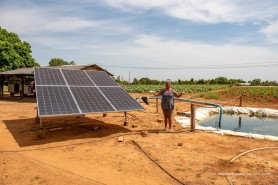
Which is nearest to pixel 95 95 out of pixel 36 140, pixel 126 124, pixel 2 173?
pixel 126 124

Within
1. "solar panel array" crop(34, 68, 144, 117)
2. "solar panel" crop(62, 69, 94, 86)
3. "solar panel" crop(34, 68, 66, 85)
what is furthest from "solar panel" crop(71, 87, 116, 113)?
"solar panel" crop(34, 68, 66, 85)

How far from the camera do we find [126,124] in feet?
38.1

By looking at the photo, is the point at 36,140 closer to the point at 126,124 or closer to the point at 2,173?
the point at 2,173

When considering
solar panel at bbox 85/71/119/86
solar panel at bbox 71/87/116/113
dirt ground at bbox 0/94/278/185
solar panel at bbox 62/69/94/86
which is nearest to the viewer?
dirt ground at bbox 0/94/278/185

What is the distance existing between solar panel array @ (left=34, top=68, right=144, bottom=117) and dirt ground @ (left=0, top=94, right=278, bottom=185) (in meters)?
1.10

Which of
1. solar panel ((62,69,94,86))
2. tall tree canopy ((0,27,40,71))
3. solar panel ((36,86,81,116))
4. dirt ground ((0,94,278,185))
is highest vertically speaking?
tall tree canopy ((0,27,40,71))

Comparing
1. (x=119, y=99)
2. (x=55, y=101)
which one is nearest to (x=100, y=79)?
(x=119, y=99)

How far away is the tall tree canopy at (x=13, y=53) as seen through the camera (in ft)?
121

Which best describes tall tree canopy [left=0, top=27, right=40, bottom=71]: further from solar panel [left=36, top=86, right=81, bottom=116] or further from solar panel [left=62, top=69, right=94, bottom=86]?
solar panel [left=36, top=86, right=81, bottom=116]

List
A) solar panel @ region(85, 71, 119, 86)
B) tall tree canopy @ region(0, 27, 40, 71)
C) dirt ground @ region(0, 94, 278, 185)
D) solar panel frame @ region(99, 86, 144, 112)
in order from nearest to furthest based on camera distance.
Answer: dirt ground @ region(0, 94, 278, 185) < solar panel frame @ region(99, 86, 144, 112) < solar panel @ region(85, 71, 119, 86) < tall tree canopy @ region(0, 27, 40, 71)

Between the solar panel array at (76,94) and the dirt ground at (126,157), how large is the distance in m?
1.10

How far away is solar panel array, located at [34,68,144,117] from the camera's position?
9109 mm

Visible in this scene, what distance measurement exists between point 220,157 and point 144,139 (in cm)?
→ 295

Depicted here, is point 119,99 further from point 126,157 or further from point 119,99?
point 126,157
